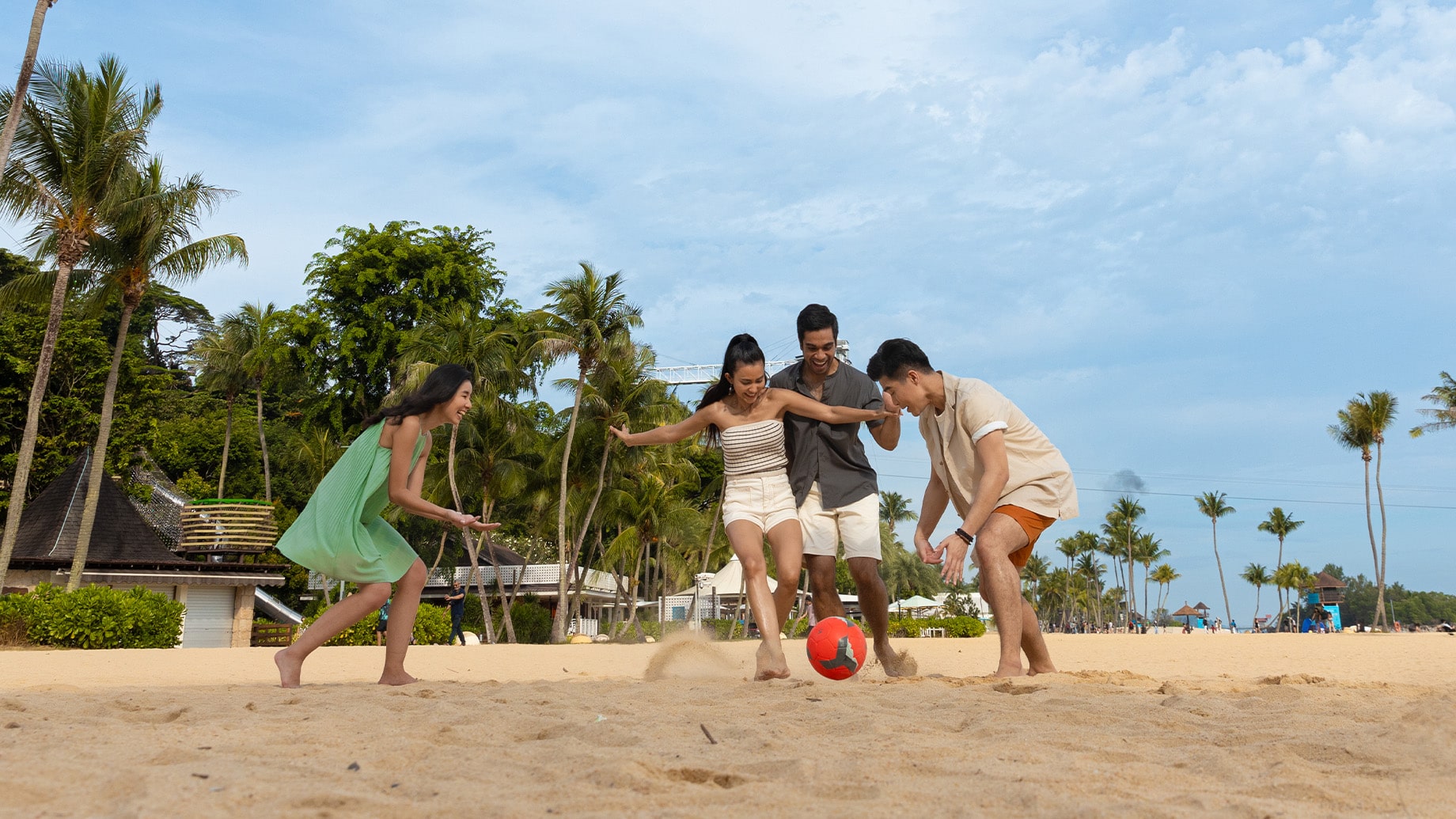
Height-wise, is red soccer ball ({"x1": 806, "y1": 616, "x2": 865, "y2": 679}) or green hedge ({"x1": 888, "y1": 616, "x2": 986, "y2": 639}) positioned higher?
red soccer ball ({"x1": 806, "y1": 616, "x2": 865, "y2": 679})

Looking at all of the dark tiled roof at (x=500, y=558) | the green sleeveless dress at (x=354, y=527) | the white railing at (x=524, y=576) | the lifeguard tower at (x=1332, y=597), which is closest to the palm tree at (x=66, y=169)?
the green sleeveless dress at (x=354, y=527)

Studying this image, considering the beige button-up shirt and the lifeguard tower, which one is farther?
the lifeguard tower

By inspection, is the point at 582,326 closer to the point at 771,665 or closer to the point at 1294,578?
the point at 771,665

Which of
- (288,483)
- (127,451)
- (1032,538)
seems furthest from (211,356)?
(1032,538)

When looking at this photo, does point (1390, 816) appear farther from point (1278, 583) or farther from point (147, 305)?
point (1278, 583)

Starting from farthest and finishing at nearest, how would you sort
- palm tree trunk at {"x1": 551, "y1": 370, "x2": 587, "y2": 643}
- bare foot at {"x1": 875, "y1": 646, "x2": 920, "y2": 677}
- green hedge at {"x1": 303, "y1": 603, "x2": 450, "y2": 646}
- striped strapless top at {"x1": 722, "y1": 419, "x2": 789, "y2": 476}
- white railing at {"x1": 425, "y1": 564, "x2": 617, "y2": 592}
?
white railing at {"x1": 425, "y1": 564, "x2": 617, "y2": 592}
palm tree trunk at {"x1": 551, "y1": 370, "x2": 587, "y2": 643}
green hedge at {"x1": 303, "y1": 603, "x2": 450, "y2": 646}
bare foot at {"x1": 875, "y1": 646, "x2": 920, "y2": 677}
striped strapless top at {"x1": 722, "y1": 419, "x2": 789, "y2": 476}

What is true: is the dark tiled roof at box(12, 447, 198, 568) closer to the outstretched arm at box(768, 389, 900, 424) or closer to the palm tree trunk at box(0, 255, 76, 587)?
the palm tree trunk at box(0, 255, 76, 587)

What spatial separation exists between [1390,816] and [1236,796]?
0.28 meters

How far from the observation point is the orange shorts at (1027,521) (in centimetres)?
531

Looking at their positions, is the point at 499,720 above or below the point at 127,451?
below

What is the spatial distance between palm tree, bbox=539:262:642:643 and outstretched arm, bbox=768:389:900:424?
2552 centimetres

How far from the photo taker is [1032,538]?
5.43 metres

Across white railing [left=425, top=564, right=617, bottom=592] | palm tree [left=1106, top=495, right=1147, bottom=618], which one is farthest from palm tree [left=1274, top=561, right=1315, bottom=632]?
white railing [left=425, top=564, right=617, bottom=592]

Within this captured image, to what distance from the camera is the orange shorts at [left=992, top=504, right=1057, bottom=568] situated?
5.31 meters
